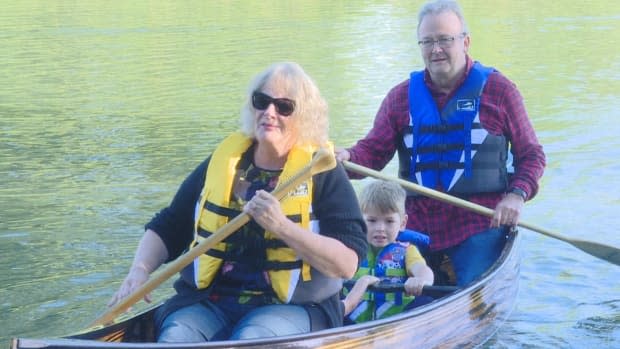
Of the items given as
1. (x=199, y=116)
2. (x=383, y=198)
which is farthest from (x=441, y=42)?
(x=199, y=116)

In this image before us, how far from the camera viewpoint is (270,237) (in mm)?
3779

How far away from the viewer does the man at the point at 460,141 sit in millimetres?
5383

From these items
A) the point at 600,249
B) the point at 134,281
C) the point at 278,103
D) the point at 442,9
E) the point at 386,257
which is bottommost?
the point at 600,249

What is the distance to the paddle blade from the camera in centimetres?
615

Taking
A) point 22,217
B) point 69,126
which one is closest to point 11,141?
point 69,126

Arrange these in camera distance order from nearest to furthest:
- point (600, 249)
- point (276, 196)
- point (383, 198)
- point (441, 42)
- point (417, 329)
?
point (276, 196), point (417, 329), point (383, 198), point (441, 42), point (600, 249)

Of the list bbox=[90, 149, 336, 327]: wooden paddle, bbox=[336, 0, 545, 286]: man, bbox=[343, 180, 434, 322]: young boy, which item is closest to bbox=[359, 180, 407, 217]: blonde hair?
bbox=[343, 180, 434, 322]: young boy

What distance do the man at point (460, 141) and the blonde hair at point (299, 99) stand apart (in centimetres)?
162

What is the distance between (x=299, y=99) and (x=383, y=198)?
1319 mm

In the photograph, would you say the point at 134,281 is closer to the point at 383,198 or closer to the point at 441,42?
the point at 383,198

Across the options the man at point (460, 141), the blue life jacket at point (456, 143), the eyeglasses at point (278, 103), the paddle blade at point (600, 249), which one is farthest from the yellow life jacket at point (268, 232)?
the paddle blade at point (600, 249)

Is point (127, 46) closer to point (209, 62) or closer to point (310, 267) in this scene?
point (209, 62)

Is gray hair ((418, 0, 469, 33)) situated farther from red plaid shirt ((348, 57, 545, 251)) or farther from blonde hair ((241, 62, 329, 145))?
blonde hair ((241, 62, 329, 145))

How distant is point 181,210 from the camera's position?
4.06m
